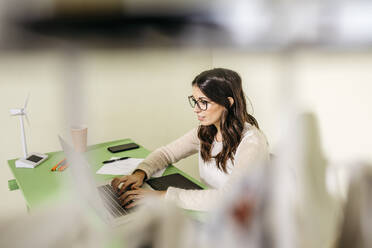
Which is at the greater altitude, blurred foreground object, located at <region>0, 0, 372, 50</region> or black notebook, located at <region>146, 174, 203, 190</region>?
blurred foreground object, located at <region>0, 0, 372, 50</region>

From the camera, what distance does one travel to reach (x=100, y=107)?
0.60ft

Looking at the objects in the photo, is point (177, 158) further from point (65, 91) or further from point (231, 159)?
point (65, 91)

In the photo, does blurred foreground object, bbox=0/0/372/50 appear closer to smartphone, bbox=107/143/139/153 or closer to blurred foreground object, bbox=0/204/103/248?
blurred foreground object, bbox=0/204/103/248

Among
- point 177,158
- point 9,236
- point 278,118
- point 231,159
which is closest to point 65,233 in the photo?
point 9,236

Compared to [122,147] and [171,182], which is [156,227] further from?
[122,147]

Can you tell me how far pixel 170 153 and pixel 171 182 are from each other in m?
0.31

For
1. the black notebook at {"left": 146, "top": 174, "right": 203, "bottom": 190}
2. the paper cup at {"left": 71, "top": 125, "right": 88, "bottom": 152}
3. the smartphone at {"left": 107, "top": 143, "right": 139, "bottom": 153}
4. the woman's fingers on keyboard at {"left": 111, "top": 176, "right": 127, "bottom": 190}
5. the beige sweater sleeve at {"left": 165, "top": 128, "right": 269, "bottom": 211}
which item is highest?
A: the paper cup at {"left": 71, "top": 125, "right": 88, "bottom": 152}

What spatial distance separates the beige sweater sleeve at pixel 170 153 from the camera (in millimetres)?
1604

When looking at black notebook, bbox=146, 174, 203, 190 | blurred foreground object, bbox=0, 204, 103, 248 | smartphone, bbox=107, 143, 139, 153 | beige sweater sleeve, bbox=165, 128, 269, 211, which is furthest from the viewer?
smartphone, bbox=107, 143, 139, 153

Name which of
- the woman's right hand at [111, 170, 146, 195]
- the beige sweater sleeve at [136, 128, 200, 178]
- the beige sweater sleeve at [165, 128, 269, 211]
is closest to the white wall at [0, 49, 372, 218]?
the beige sweater sleeve at [165, 128, 269, 211]

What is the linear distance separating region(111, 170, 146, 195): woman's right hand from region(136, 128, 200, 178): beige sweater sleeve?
8 cm

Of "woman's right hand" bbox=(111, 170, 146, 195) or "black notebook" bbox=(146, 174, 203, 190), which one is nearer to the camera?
"woman's right hand" bbox=(111, 170, 146, 195)

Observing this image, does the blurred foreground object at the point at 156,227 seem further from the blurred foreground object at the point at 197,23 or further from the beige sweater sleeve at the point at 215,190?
the beige sweater sleeve at the point at 215,190

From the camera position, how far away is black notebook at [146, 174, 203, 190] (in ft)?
4.71
